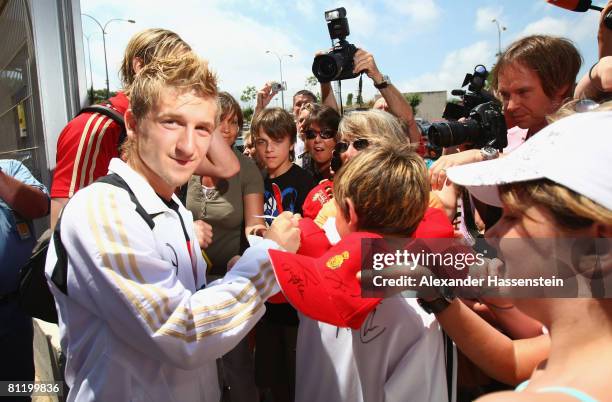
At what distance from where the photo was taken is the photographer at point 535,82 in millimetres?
2184

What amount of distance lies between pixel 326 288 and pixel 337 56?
2.27 m

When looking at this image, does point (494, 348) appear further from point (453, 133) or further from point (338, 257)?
point (453, 133)

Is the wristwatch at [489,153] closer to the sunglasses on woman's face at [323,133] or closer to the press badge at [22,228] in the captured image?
the sunglasses on woman's face at [323,133]

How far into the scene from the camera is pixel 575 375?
2.56 feet

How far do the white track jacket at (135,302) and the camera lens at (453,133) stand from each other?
3.66 ft

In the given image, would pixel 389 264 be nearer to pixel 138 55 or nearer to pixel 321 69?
pixel 138 55

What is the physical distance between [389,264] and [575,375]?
55 centimetres

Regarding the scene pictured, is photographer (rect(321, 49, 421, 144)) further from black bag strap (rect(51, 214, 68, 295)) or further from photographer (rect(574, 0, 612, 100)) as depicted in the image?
black bag strap (rect(51, 214, 68, 295))

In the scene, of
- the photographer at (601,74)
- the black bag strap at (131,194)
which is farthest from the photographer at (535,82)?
the black bag strap at (131,194)

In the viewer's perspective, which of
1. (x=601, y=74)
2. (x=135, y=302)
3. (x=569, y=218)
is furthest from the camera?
(x=601, y=74)

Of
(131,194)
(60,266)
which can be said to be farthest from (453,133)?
(60,266)

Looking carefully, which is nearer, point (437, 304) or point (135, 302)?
point (135, 302)

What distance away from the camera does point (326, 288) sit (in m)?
1.22

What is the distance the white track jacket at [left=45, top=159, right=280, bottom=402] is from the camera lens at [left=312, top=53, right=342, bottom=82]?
2.05m
